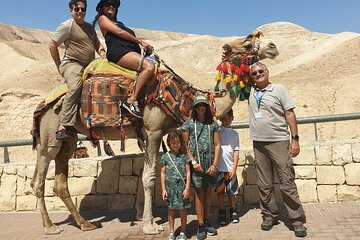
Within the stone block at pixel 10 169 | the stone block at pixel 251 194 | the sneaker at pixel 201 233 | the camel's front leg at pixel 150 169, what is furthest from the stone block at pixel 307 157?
the stone block at pixel 10 169

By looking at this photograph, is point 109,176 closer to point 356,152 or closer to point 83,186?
point 83,186

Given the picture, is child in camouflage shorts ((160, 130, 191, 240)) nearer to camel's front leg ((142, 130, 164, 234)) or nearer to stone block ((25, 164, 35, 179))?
camel's front leg ((142, 130, 164, 234))

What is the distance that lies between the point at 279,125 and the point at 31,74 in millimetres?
26285

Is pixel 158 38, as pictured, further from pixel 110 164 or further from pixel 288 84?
pixel 110 164

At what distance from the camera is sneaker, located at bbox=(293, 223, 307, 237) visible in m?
4.83

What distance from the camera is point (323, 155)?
20.8 ft

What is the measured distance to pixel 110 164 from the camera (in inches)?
283

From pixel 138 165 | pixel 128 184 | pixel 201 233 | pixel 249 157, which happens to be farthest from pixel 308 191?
pixel 128 184

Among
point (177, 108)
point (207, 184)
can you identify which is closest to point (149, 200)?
point (207, 184)

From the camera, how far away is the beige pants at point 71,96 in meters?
5.96

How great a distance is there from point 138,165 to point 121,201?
2.45 feet

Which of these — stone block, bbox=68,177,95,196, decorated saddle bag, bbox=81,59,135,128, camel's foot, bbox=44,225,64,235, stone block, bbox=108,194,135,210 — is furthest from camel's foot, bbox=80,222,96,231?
decorated saddle bag, bbox=81,59,135,128

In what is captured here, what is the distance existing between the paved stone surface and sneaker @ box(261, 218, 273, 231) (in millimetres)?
64

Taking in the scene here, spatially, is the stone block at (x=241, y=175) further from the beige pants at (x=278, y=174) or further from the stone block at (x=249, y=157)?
the beige pants at (x=278, y=174)
